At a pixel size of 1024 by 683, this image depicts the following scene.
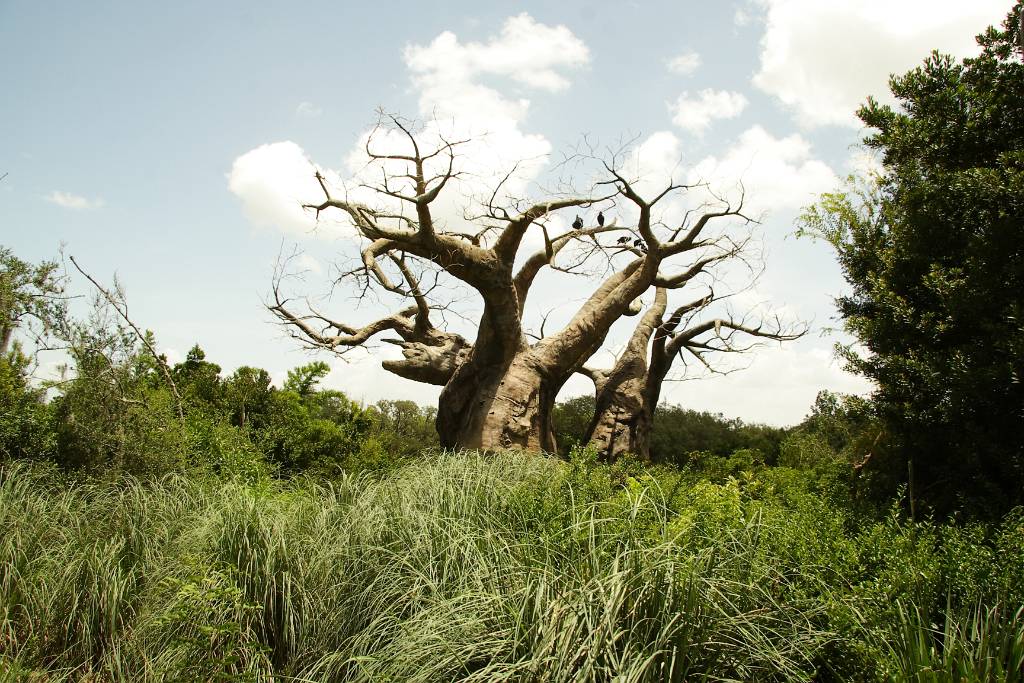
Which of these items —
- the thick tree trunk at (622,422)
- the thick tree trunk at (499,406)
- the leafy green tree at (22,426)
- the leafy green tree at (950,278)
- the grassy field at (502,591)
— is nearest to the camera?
the grassy field at (502,591)

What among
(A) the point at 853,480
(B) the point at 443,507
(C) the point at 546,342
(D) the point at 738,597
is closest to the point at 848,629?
(D) the point at 738,597

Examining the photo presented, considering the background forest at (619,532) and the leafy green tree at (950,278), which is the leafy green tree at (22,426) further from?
the leafy green tree at (950,278)

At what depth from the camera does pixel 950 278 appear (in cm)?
552

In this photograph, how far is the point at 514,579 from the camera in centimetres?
358

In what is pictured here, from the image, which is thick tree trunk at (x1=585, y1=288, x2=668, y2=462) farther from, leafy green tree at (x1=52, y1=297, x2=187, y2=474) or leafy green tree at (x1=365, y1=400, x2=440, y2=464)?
leafy green tree at (x1=52, y1=297, x2=187, y2=474)

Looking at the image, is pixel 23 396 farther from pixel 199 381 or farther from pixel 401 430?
pixel 401 430

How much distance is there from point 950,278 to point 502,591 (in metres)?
4.31

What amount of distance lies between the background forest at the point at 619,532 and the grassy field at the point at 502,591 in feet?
0.07

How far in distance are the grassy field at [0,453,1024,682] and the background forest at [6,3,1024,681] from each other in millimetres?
22

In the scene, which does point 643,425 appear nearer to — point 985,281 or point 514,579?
point 985,281

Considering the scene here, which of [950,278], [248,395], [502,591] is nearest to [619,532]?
[502,591]

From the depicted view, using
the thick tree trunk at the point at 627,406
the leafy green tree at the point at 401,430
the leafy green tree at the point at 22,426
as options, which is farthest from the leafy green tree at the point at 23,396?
the thick tree trunk at the point at 627,406

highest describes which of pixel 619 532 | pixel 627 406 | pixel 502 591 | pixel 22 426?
pixel 627 406

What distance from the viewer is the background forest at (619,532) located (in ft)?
10.3
